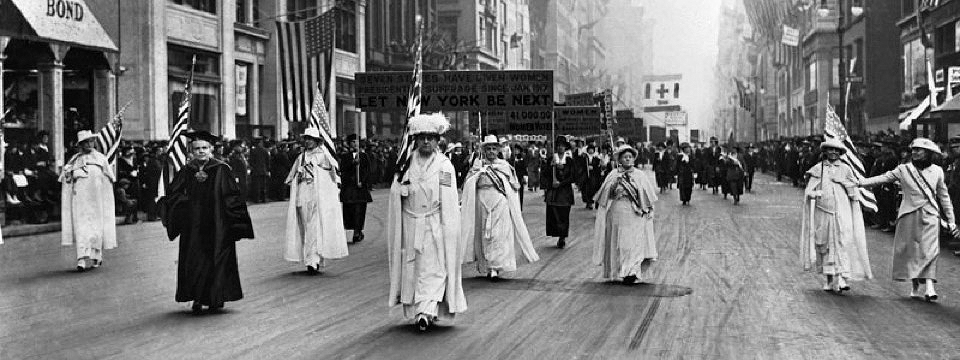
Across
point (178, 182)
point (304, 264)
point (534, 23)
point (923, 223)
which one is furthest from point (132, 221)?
point (534, 23)

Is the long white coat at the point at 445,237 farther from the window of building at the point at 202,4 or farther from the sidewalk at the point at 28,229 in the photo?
the window of building at the point at 202,4

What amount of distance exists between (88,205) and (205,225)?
4661 millimetres

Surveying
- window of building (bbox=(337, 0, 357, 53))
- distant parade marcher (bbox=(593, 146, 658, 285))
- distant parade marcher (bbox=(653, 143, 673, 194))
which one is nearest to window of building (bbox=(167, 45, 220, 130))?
window of building (bbox=(337, 0, 357, 53))

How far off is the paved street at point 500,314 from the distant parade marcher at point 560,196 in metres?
1.10

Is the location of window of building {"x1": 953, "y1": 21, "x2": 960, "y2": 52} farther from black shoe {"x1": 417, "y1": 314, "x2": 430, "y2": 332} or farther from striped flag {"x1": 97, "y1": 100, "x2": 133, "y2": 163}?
black shoe {"x1": 417, "y1": 314, "x2": 430, "y2": 332}

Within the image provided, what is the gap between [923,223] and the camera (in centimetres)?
1070

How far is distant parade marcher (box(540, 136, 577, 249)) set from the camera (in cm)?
1641

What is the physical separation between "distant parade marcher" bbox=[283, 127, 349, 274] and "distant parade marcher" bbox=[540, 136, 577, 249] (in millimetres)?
→ 4411

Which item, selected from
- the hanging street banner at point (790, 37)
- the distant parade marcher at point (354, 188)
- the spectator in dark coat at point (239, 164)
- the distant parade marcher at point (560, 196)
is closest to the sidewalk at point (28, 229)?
the distant parade marcher at point (354, 188)

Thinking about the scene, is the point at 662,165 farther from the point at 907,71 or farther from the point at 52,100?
the point at 52,100

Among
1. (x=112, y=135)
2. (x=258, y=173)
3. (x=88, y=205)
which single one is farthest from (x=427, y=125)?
(x=258, y=173)

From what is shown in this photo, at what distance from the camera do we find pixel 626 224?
11898 millimetres

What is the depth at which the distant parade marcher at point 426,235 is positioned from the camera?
8.48 metres

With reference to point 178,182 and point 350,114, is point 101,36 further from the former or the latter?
point 350,114
